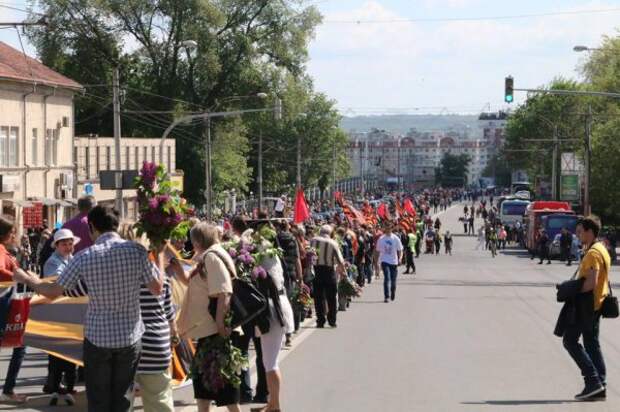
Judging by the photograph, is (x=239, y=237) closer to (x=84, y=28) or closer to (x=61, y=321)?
(x=61, y=321)

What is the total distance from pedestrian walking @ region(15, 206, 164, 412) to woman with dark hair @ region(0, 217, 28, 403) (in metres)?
2.32

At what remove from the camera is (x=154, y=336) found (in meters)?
9.64

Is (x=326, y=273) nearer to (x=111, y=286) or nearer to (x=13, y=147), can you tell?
(x=111, y=286)

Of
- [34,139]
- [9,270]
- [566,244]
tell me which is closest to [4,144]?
[34,139]

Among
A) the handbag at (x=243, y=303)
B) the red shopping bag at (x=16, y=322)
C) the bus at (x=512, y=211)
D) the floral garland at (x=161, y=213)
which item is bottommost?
the bus at (x=512, y=211)

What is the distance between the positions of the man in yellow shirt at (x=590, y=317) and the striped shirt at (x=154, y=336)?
4.58 meters

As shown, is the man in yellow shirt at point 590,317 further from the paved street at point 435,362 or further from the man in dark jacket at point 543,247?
the man in dark jacket at point 543,247

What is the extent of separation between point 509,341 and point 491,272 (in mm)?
28052

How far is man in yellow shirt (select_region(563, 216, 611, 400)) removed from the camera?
41.7 ft

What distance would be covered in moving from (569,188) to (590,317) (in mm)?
81643

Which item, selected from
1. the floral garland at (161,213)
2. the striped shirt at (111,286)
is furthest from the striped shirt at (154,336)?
the striped shirt at (111,286)

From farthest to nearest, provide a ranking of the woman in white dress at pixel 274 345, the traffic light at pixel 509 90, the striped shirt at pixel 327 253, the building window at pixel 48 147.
→ 1. the building window at pixel 48 147
2. the traffic light at pixel 509 90
3. the striped shirt at pixel 327 253
4. the woman in white dress at pixel 274 345

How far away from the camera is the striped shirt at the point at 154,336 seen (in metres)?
9.58

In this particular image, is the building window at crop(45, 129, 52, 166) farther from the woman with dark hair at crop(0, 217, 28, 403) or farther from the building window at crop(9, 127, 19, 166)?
the woman with dark hair at crop(0, 217, 28, 403)
